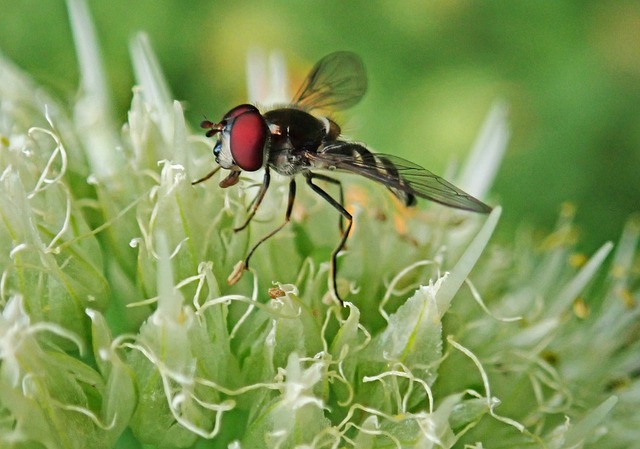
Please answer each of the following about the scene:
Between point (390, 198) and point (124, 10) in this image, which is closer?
point (390, 198)

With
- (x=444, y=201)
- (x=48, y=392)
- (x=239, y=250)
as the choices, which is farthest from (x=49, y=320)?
(x=444, y=201)

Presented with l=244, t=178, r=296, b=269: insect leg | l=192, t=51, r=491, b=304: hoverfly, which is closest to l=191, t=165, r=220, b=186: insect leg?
l=192, t=51, r=491, b=304: hoverfly

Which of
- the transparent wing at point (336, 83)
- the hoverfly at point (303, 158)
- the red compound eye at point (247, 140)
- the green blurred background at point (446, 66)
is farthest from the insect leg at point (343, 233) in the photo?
the green blurred background at point (446, 66)

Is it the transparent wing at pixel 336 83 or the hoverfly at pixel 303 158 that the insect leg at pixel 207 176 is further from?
the transparent wing at pixel 336 83

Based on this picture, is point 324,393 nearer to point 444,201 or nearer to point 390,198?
point 444,201

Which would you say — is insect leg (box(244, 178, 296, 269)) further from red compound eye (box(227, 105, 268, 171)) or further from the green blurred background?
the green blurred background

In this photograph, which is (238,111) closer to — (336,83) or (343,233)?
(343,233)

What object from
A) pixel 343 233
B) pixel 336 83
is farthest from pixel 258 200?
pixel 336 83
